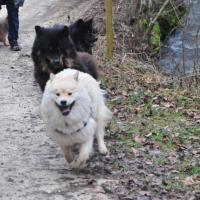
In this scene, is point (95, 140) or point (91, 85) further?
point (95, 140)

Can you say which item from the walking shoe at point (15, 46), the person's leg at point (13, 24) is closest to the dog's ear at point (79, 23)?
the person's leg at point (13, 24)

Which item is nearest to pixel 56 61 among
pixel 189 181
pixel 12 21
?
pixel 189 181

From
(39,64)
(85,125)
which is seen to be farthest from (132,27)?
(85,125)

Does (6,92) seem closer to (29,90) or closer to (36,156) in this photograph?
(29,90)

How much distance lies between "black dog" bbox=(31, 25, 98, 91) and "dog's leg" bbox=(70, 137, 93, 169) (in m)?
1.73

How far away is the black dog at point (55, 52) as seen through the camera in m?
7.35

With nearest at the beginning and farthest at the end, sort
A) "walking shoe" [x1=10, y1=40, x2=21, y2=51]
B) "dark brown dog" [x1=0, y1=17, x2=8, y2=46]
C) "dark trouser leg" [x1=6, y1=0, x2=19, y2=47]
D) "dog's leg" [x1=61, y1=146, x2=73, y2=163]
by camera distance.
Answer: "dog's leg" [x1=61, y1=146, x2=73, y2=163], "dark trouser leg" [x1=6, y1=0, x2=19, y2=47], "walking shoe" [x1=10, y1=40, x2=21, y2=51], "dark brown dog" [x1=0, y1=17, x2=8, y2=46]

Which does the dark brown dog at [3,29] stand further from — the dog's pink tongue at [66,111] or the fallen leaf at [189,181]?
the fallen leaf at [189,181]

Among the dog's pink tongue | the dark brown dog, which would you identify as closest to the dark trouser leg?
the dark brown dog

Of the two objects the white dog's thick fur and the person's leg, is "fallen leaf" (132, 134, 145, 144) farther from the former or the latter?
the person's leg

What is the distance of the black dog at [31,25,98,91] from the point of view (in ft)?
24.1

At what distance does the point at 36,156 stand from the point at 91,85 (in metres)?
1.15

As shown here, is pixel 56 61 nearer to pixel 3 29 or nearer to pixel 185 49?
pixel 3 29

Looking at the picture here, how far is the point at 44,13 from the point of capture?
15648mm
